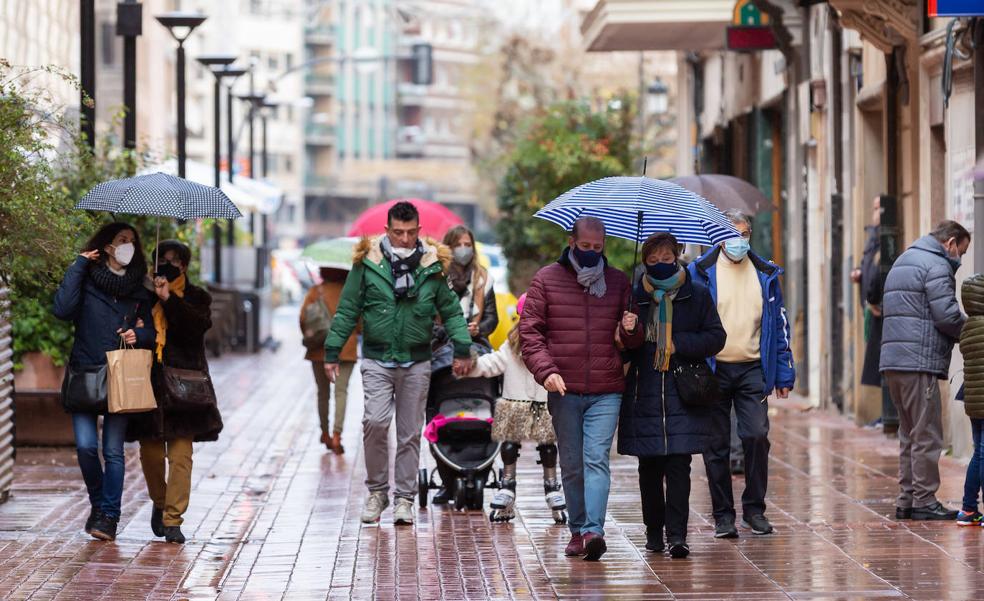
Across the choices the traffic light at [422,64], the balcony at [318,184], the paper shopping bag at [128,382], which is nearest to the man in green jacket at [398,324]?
the paper shopping bag at [128,382]

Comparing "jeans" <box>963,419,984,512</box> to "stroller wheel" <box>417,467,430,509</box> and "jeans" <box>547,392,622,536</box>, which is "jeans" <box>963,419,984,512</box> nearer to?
"jeans" <box>547,392,622,536</box>

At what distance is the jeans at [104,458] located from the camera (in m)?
11.0

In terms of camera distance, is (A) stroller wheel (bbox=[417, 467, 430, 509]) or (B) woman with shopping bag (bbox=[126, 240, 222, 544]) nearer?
(B) woman with shopping bag (bbox=[126, 240, 222, 544])

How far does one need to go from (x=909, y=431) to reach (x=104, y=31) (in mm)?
39032

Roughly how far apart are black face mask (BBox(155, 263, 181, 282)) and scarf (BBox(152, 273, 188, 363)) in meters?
0.02

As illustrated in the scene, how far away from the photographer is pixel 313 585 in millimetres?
9555

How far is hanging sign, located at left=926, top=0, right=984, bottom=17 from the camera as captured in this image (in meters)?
11.9

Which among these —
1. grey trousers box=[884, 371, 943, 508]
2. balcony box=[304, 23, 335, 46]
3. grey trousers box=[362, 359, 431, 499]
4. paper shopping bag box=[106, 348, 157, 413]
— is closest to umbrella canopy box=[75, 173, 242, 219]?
paper shopping bag box=[106, 348, 157, 413]

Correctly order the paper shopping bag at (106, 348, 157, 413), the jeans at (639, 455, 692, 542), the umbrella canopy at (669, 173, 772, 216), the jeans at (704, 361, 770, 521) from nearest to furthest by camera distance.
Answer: the jeans at (639, 455, 692, 542) < the paper shopping bag at (106, 348, 157, 413) < the jeans at (704, 361, 770, 521) < the umbrella canopy at (669, 173, 772, 216)

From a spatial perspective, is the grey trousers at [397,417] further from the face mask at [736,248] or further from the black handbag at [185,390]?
the face mask at [736,248]

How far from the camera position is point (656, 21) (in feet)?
77.2

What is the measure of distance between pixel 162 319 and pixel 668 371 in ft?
9.49

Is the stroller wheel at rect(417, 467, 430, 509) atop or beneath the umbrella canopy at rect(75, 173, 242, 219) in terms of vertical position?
beneath

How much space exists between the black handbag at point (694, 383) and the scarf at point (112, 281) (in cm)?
303
